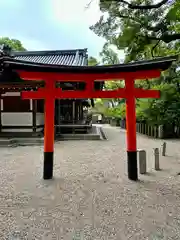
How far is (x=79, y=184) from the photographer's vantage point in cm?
569

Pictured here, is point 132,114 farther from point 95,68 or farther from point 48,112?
point 48,112

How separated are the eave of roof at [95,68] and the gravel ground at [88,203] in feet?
8.61

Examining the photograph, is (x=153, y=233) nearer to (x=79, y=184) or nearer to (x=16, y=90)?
(x=79, y=184)

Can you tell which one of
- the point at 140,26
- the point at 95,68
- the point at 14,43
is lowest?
the point at 95,68

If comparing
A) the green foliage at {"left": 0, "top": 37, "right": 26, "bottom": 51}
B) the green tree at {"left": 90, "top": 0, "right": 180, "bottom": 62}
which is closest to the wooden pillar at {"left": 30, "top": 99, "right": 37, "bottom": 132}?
the green tree at {"left": 90, "top": 0, "right": 180, "bottom": 62}

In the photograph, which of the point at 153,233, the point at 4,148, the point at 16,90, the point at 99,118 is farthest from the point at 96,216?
the point at 99,118

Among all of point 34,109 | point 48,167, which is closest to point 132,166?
point 48,167

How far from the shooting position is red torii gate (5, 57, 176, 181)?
18.5 ft

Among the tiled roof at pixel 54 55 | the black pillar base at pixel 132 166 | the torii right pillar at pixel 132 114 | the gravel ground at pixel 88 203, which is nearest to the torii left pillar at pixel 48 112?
the gravel ground at pixel 88 203

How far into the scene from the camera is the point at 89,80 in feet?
19.6

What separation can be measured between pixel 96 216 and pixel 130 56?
525cm

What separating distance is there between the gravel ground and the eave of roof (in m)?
2.63

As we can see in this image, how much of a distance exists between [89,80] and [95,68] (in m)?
0.39

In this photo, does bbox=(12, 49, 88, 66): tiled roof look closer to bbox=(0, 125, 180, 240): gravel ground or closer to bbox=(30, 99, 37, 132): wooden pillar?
bbox=(30, 99, 37, 132): wooden pillar
